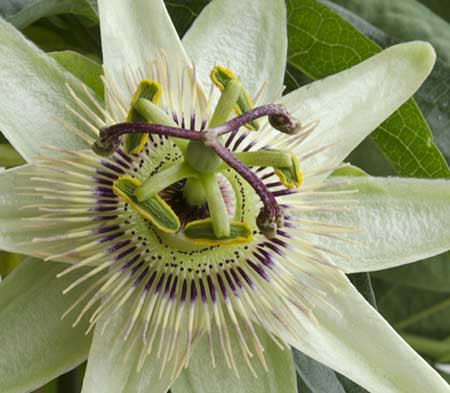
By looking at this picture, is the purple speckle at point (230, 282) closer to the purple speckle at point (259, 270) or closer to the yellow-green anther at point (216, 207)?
the purple speckle at point (259, 270)

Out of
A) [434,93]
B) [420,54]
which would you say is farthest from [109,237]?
[434,93]

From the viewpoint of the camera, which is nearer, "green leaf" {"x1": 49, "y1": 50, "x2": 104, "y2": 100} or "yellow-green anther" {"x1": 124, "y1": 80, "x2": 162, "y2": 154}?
"yellow-green anther" {"x1": 124, "y1": 80, "x2": 162, "y2": 154}

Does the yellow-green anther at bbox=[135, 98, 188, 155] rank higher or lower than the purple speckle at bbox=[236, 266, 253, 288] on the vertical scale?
higher

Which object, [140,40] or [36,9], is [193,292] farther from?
[36,9]

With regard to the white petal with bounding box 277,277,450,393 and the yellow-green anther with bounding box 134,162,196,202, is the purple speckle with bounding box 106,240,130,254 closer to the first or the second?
the yellow-green anther with bounding box 134,162,196,202

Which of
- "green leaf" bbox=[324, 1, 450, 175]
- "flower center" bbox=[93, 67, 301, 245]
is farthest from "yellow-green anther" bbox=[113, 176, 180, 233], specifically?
"green leaf" bbox=[324, 1, 450, 175]

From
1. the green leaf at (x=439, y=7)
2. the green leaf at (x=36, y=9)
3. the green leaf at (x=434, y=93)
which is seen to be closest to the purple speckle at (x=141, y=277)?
the green leaf at (x=36, y=9)

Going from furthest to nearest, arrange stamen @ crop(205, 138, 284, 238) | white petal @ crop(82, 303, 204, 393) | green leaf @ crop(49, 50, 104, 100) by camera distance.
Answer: green leaf @ crop(49, 50, 104, 100) → white petal @ crop(82, 303, 204, 393) → stamen @ crop(205, 138, 284, 238)
